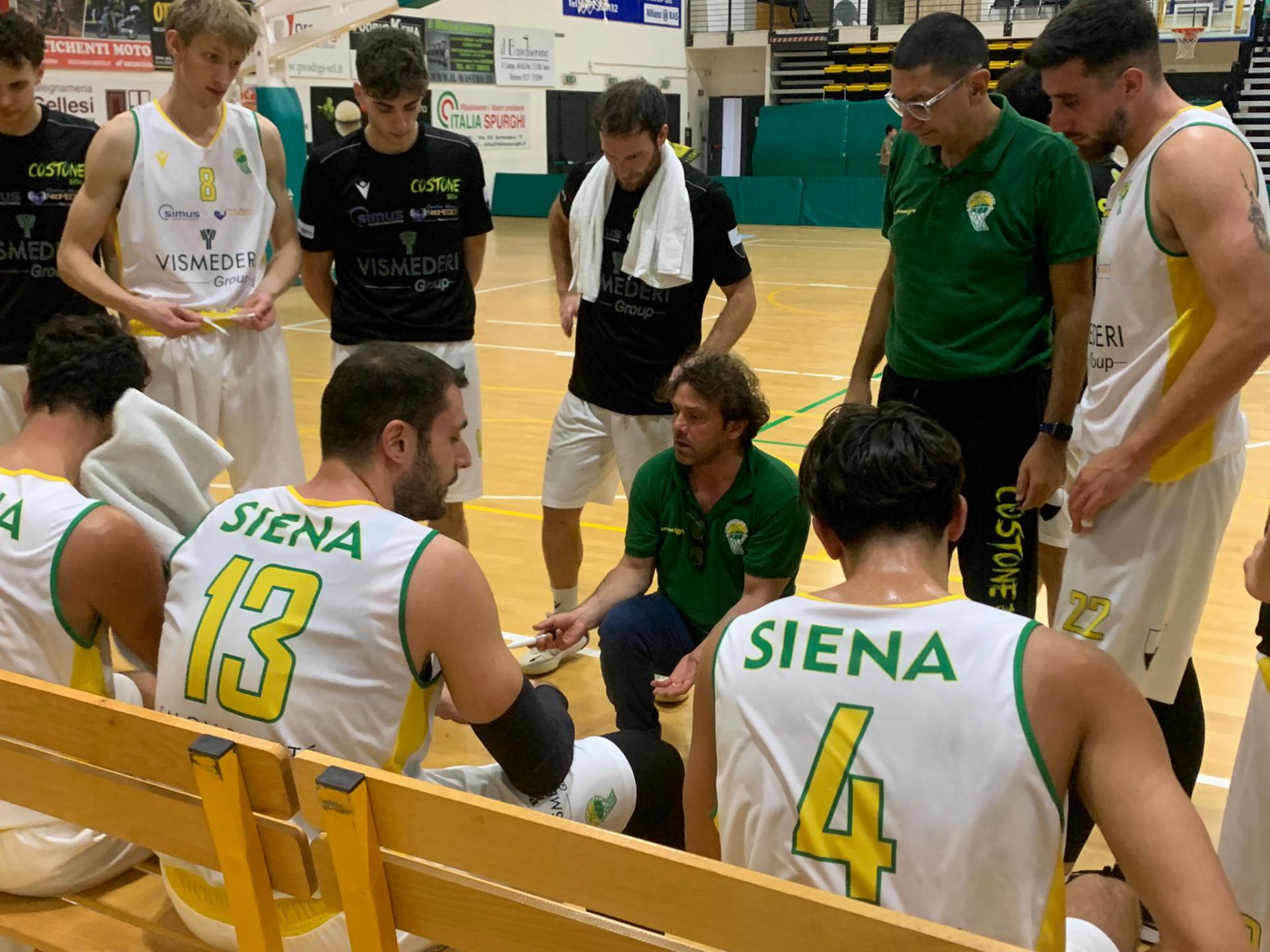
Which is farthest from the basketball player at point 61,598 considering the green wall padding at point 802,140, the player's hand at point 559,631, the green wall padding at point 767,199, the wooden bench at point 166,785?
the green wall padding at point 802,140

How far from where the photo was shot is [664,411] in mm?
4129

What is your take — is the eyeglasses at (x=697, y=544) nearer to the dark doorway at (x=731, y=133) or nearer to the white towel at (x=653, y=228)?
the white towel at (x=653, y=228)

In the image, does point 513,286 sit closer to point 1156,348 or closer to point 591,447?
point 591,447

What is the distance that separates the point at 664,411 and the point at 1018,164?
1.49 meters

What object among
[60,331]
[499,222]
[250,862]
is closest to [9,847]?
[250,862]

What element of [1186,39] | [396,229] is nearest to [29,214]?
[396,229]

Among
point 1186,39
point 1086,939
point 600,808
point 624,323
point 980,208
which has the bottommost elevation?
point 600,808

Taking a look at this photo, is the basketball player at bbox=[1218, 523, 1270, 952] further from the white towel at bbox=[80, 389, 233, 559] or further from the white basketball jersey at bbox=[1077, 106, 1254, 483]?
the white towel at bbox=[80, 389, 233, 559]

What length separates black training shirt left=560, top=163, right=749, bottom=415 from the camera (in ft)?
13.1

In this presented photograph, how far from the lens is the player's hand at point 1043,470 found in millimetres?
3104

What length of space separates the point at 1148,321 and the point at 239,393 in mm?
2878

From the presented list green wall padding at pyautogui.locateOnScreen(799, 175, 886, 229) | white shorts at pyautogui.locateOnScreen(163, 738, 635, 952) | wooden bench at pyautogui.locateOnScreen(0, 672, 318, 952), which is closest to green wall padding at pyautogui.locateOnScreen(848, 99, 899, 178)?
green wall padding at pyautogui.locateOnScreen(799, 175, 886, 229)

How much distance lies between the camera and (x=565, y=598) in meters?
4.42

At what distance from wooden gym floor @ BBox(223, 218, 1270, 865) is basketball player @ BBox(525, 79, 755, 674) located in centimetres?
62
